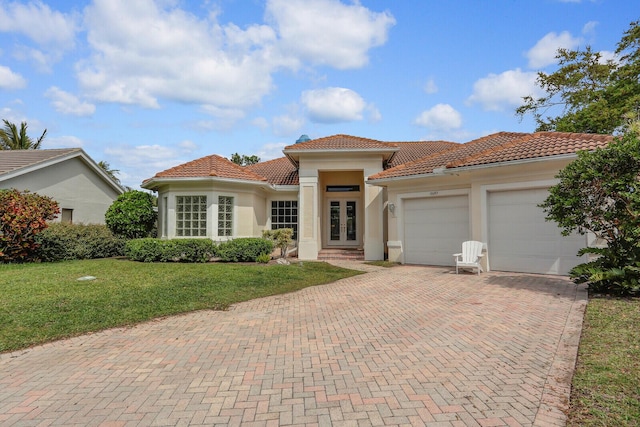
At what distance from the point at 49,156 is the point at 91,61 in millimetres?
10132

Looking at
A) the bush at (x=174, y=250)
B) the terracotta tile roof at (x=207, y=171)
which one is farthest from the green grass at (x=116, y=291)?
the terracotta tile roof at (x=207, y=171)

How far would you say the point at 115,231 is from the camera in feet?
52.0

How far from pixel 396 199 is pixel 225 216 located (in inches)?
290

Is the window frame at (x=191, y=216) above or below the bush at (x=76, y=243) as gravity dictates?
above

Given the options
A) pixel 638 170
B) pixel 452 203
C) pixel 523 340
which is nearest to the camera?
pixel 523 340

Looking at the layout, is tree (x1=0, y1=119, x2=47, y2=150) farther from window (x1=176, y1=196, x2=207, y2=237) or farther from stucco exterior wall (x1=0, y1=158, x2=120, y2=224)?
window (x1=176, y1=196, x2=207, y2=237)

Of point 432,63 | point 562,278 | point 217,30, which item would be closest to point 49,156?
point 217,30

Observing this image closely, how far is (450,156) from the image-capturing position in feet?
45.3

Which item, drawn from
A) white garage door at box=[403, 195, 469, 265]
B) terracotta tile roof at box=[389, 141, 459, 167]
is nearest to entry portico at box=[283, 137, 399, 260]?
white garage door at box=[403, 195, 469, 265]

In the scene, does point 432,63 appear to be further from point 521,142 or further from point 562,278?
point 562,278

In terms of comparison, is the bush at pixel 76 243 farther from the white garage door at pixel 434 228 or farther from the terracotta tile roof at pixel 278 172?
the white garage door at pixel 434 228

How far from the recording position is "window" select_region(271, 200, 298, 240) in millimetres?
17828

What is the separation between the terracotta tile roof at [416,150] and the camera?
19.9 metres

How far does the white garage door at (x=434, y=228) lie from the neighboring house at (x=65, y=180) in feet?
56.6
